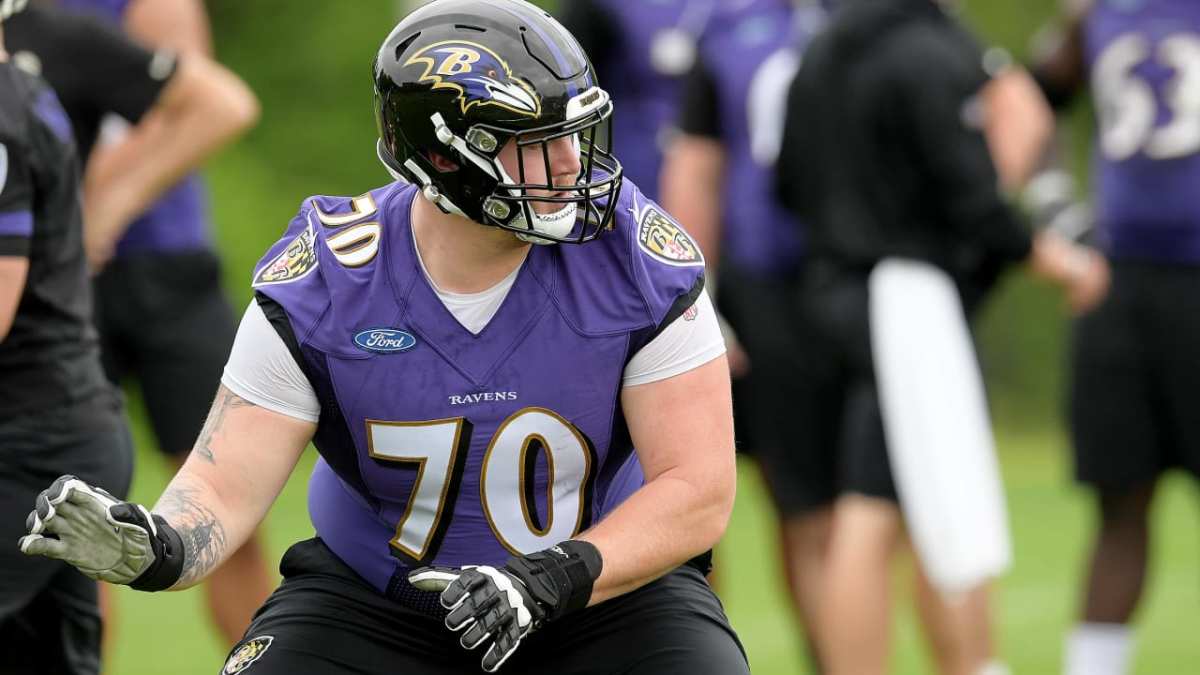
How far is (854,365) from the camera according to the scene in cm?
608

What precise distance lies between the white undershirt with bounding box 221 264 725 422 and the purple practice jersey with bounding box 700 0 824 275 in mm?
3045

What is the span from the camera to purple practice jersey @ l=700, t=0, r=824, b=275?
666cm

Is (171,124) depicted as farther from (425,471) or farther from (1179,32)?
(1179,32)

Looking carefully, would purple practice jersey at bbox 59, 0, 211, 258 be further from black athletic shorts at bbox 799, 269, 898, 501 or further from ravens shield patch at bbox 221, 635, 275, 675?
ravens shield patch at bbox 221, 635, 275, 675

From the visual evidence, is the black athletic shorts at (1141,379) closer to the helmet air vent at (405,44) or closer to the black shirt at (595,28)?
the black shirt at (595,28)

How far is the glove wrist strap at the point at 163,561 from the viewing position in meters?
3.29

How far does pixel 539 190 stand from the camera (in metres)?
3.54

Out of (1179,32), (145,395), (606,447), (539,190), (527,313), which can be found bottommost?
(145,395)

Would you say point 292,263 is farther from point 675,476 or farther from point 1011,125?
point 1011,125

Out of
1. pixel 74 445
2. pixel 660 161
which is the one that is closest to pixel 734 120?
pixel 660 161

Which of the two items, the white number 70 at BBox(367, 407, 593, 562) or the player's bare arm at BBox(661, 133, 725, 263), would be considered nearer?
the white number 70 at BBox(367, 407, 593, 562)

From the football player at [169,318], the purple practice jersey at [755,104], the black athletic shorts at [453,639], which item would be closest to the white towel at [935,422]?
the purple practice jersey at [755,104]

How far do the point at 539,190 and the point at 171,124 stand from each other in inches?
103

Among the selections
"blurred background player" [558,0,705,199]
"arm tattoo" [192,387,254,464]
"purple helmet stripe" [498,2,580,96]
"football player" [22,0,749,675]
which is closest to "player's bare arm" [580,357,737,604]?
"football player" [22,0,749,675]
